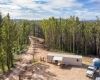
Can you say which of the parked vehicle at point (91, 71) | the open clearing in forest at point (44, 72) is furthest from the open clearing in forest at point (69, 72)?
the parked vehicle at point (91, 71)

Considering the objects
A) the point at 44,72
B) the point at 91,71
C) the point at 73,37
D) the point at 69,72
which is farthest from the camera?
the point at 73,37

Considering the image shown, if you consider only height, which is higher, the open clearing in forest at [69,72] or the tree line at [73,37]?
the tree line at [73,37]

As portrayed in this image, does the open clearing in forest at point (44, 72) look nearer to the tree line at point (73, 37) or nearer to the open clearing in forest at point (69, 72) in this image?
the open clearing in forest at point (69, 72)

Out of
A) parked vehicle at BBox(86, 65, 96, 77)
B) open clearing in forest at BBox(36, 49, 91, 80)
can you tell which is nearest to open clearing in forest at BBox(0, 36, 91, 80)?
open clearing in forest at BBox(36, 49, 91, 80)

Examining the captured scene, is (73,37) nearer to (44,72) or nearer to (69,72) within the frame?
(69,72)

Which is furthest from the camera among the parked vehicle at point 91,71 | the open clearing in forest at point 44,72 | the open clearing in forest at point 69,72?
the parked vehicle at point 91,71

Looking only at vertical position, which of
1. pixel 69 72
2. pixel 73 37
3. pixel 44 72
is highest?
pixel 73 37

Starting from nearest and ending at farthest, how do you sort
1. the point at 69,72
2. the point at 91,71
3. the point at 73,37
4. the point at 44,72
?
the point at 91,71, the point at 44,72, the point at 69,72, the point at 73,37

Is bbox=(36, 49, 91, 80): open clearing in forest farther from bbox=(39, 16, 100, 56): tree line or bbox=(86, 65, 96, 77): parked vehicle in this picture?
bbox=(39, 16, 100, 56): tree line

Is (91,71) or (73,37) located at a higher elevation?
(73,37)

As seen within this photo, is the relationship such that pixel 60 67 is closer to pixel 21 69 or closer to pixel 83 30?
pixel 21 69

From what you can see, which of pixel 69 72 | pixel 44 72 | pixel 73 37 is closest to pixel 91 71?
pixel 69 72

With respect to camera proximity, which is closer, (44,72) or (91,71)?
(91,71)

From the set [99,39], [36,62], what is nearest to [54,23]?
[99,39]
